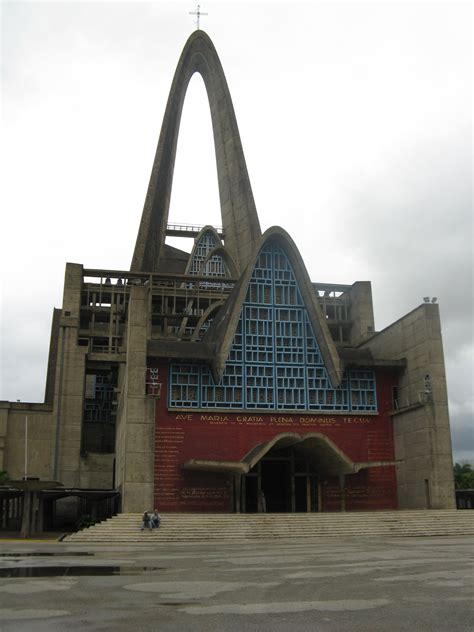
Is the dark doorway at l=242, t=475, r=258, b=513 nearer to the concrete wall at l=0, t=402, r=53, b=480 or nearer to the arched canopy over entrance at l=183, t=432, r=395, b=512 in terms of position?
the arched canopy over entrance at l=183, t=432, r=395, b=512

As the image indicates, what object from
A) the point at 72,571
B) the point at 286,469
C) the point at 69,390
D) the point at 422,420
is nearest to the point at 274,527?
the point at 286,469

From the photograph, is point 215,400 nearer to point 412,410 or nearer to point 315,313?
point 315,313

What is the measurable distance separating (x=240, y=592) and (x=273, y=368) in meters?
26.4

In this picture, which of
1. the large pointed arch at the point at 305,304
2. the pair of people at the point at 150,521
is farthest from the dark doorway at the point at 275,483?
the pair of people at the point at 150,521

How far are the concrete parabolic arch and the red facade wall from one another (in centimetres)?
2301

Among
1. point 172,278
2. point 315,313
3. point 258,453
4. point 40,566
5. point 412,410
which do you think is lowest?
point 40,566

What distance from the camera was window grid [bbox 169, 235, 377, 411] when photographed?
36.9m

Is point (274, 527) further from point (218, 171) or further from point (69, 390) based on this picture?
point (218, 171)

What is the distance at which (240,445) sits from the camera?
36.2 m

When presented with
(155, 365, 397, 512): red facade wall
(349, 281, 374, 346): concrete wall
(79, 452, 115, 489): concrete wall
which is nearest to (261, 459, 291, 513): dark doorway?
(155, 365, 397, 512): red facade wall

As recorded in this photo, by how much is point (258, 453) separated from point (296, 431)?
5014 mm

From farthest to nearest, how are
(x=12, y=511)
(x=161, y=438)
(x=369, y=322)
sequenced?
(x=369, y=322)
(x=12, y=511)
(x=161, y=438)

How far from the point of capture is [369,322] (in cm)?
5234

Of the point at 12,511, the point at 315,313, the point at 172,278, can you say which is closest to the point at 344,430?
the point at 315,313
